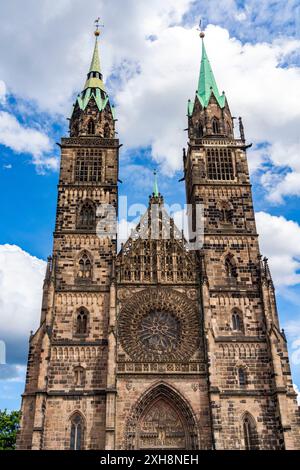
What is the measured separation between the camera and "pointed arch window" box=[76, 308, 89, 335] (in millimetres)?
29312

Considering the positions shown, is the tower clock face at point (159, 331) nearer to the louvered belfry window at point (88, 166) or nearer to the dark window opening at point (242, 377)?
the dark window opening at point (242, 377)

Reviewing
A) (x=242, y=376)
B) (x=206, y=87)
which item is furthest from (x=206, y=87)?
(x=242, y=376)

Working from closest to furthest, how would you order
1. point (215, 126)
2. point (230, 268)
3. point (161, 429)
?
point (161, 429)
point (230, 268)
point (215, 126)

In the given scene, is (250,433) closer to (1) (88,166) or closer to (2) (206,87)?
(1) (88,166)

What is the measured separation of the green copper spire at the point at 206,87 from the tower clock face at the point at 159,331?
17188mm

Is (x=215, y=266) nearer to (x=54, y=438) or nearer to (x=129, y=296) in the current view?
(x=129, y=296)

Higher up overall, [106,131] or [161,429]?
[106,131]

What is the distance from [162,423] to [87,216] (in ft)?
46.1

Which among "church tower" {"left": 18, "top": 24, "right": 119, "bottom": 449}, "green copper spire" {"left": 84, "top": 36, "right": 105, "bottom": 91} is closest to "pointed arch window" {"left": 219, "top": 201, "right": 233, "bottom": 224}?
"church tower" {"left": 18, "top": 24, "right": 119, "bottom": 449}

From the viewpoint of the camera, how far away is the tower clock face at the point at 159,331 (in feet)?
95.6

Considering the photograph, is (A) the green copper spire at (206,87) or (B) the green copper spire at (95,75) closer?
(A) the green copper spire at (206,87)

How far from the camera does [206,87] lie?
39.6 m

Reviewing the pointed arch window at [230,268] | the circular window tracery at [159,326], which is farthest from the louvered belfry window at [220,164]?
the circular window tracery at [159,326]
